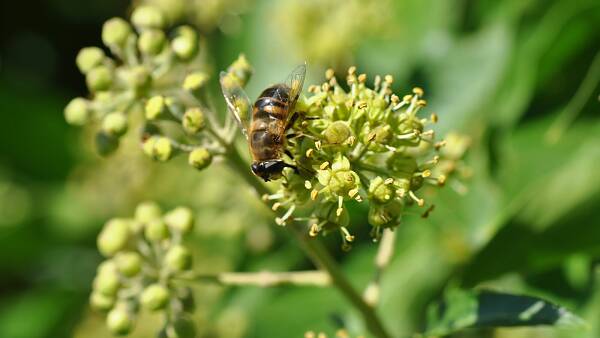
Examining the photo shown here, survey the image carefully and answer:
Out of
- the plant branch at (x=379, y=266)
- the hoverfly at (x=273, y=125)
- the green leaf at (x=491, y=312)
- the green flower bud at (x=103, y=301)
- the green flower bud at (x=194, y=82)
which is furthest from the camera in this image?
the green flower bud at (x=103, y=301)

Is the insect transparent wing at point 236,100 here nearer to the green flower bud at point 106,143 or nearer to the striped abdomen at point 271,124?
the striped abdomen at point 271,124

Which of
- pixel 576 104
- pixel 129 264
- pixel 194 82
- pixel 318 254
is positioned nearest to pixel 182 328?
pixel 129 264

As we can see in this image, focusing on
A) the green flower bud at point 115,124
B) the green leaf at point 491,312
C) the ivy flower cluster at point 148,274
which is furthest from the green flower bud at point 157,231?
the green leaf at point 491,312

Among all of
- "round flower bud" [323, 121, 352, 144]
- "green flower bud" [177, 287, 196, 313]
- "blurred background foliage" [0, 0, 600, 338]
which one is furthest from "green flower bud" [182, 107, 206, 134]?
"blurred background foliage" [0, 0, 600, 338]

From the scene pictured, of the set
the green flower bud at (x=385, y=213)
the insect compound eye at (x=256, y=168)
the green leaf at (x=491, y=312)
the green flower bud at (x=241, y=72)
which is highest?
the green flower bud at (x=241, y=72)

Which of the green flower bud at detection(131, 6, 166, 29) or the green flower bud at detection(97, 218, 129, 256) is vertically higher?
the green flower bud at detection(131, 6, 166, 29)

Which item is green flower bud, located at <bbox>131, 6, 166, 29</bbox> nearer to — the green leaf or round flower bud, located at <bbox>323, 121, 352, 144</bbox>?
round flower bud, located at <bbox>323, 121, 352, 144</bbox>
